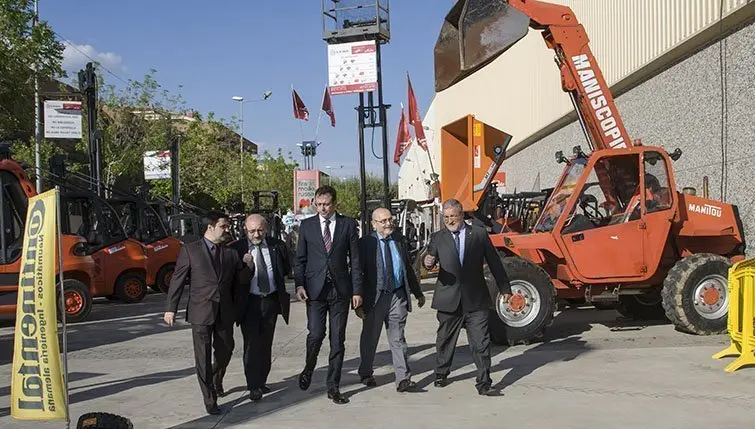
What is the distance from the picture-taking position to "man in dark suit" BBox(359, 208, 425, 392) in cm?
731

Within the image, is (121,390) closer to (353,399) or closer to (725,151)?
(353,399)

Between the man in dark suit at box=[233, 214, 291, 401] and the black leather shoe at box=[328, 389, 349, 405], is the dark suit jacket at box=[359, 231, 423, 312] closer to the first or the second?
the man in dark suit at box=[233, 214, 291, 401]

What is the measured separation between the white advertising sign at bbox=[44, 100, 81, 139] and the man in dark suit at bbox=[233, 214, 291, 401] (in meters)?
15.0

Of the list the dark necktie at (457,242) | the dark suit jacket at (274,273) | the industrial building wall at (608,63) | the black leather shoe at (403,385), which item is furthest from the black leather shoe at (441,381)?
the industrial building wall at (608,63)

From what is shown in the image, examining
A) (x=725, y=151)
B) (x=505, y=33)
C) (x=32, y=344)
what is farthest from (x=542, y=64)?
(x=32, y=344)

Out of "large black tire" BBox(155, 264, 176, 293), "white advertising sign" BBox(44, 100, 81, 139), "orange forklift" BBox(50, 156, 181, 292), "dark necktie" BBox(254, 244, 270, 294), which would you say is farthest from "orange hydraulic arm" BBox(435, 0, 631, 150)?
"white advertising sign" BBox(44, 100, 81, 139)

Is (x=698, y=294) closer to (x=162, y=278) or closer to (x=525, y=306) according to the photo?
(x=525, y=306)

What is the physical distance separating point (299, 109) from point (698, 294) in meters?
23.9

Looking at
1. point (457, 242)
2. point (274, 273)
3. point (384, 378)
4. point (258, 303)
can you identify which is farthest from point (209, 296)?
point (457, 242)

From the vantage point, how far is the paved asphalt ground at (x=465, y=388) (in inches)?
246

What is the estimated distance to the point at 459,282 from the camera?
7340 mm

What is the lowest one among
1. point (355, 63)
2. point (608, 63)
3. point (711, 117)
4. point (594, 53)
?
point (711, 117)

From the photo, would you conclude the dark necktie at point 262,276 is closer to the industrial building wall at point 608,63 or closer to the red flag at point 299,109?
the industrial building wall at point 608,63

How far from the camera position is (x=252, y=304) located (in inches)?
280
